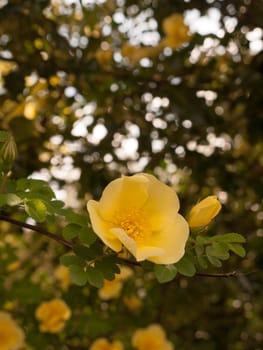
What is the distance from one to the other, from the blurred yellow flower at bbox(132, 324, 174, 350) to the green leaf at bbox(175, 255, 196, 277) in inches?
34.4

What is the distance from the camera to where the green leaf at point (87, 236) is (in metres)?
0.73

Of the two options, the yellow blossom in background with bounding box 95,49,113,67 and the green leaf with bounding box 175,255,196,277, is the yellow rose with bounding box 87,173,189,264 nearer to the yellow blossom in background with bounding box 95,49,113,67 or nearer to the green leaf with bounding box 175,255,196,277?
the green leaf with bounding box 175,255,196,277

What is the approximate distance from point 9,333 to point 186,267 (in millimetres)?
795

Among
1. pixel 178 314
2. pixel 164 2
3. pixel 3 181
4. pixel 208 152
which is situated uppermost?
pixel 3 181

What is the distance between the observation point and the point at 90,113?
1.62 m

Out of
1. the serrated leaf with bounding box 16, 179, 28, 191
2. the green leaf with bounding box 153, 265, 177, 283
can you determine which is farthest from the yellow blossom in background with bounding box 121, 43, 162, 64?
the green leaf with bounding box 153, 265, 177, 283

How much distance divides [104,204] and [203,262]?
0.47ft

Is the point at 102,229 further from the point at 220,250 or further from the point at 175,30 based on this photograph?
the point at 175,30

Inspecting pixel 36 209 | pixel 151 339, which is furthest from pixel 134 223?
pixel 151 339

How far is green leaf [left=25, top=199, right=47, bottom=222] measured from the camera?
2.32ft

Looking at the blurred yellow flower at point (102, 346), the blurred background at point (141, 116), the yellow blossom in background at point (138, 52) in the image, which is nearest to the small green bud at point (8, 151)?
the blurred background at point (141, 116)

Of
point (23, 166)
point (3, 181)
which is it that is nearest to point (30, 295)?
point (23, 166)

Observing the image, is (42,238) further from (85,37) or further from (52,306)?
(85,37)

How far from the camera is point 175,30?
1576 mm
